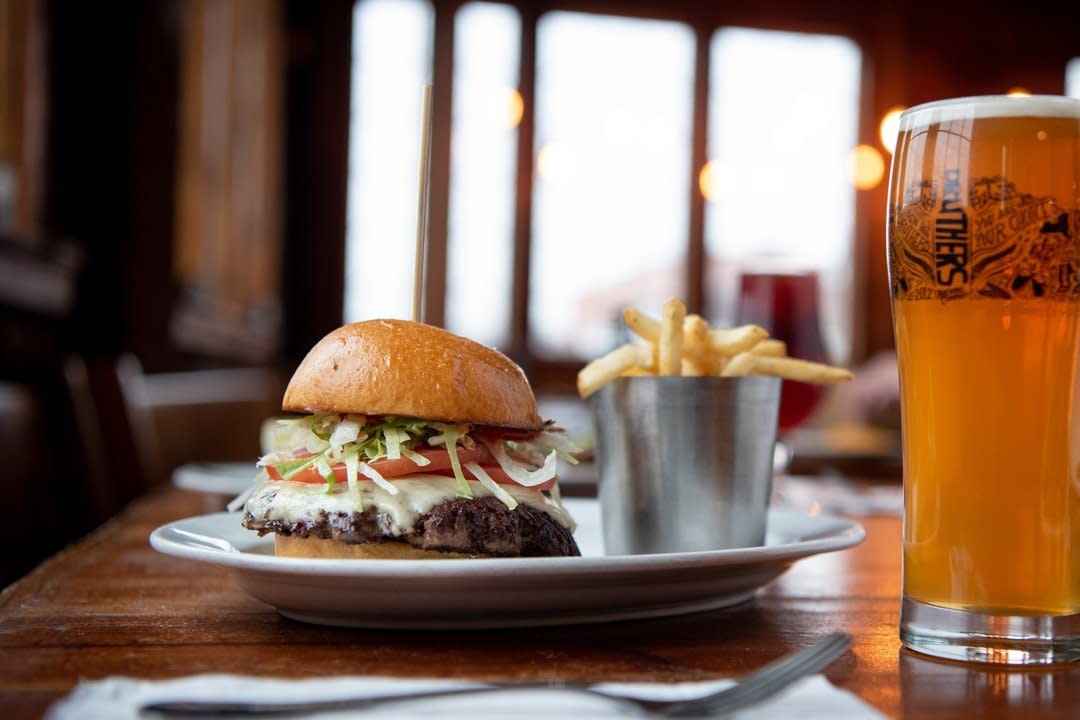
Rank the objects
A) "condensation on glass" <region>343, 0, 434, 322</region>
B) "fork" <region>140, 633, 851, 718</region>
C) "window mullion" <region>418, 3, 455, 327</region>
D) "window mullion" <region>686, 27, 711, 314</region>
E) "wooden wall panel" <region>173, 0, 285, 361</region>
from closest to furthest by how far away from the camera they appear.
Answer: "fork" <region>140, 633, 851, 718</region> < "wooden wall panel" <region>173, 0, 285, 361</region> < "condensation on glass" <region>343, 0, 434, 322</region> < "window mullion" <region>418, 3, 455, 327</region> < "window mullion" <region>686, 27, 711, 314</region>

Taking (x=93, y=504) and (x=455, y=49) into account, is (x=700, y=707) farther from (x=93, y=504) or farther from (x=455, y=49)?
(x=455, y=49)

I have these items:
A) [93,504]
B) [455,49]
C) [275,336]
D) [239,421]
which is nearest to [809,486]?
[93,504]

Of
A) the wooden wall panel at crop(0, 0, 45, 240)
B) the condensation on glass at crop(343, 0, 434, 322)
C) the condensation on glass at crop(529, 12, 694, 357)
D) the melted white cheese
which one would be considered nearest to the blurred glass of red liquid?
the melted white cheese

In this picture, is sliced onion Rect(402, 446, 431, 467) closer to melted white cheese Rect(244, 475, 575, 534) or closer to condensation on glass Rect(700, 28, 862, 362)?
melted white cheese Rect(244, 475, 575, 534)

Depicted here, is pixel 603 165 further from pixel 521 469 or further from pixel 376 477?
pixel 376 477

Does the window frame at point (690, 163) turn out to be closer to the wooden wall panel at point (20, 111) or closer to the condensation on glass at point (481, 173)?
the condensation on glass at point (481, 173)
